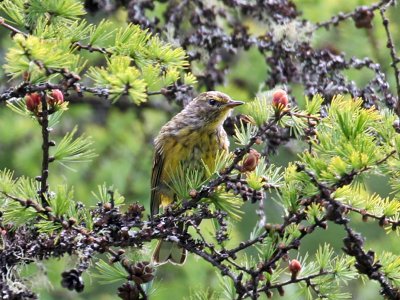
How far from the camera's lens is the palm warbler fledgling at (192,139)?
4812mm

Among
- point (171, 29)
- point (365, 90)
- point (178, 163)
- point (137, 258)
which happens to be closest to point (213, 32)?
point (171, 29)

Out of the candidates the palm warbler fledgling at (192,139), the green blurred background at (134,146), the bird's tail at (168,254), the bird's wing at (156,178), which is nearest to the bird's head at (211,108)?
the palm warbler fledgling at (192,139)

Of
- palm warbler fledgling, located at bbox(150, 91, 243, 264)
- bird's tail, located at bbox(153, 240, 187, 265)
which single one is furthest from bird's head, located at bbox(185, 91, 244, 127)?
bird's tail, located at bbox(153, 240, 187, 265)

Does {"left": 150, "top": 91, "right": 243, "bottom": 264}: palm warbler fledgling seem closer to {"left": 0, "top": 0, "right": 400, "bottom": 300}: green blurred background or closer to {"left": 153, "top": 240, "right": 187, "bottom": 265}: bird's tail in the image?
{"left": 153, "top": 240, "right": 187, "bottom": 265}: bird's tail

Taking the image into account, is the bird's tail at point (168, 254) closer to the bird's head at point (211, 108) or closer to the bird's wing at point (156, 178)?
the bird's wing at point (156, 178)

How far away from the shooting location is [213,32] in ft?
16.9

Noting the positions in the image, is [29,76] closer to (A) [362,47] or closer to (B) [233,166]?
(B) [233,166]

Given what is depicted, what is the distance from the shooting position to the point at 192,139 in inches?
193

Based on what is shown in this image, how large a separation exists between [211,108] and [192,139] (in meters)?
0.21

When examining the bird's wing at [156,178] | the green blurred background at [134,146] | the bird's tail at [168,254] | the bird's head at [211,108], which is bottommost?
the bird's tail at [168,254]

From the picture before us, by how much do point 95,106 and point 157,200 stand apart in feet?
7.65

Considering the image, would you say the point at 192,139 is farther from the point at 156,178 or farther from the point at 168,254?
the point at 168,254

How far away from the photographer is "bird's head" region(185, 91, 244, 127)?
16.0 ft

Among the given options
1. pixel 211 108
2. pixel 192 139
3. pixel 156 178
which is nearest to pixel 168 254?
pixel 156 178
